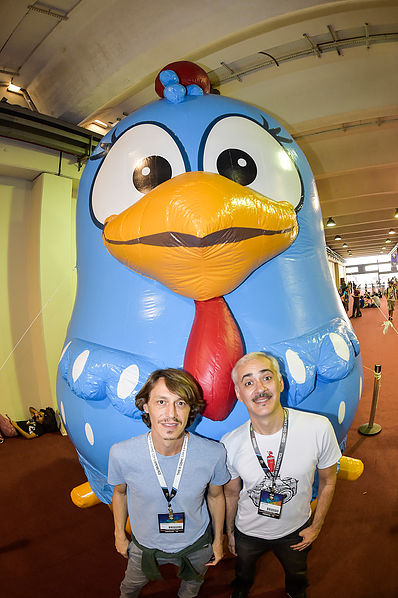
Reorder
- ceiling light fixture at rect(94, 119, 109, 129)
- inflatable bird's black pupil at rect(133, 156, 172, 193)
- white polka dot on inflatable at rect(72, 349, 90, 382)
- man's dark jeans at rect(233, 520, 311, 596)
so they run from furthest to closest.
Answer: ceiling light fixture at rect(94, 119, 109, 129) < inflatable bird's black pupil at rect(133, 156, 172, 193) < white polka dot on inflatable at rect(72, 349, 90, 382) < man's dark jeans at rect(233, 520, 311, 596)

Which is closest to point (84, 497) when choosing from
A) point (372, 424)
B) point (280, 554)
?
point (280, 554)

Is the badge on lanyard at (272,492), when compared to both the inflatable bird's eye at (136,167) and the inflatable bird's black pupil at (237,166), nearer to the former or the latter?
the inflatable bird's black pupil at (237,166)

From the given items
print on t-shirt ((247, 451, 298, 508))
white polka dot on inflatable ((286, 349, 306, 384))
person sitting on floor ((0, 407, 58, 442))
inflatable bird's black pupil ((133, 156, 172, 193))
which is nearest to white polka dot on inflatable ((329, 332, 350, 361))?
white polka dot on inflatable ((286, 349, 306, 384))

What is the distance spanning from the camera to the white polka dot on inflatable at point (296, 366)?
4.83ft

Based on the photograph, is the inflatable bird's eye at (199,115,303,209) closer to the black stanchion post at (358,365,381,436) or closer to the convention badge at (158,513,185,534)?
the convention badge at (158,513,185,534)

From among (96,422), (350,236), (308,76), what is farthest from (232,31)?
(350,236)

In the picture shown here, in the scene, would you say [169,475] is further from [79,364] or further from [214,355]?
[79,364]

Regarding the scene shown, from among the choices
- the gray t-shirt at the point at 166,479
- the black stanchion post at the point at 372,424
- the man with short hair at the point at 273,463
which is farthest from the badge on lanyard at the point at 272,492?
the black stanchion post at the point at 372,424

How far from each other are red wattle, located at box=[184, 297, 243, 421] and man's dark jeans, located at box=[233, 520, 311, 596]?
53cm

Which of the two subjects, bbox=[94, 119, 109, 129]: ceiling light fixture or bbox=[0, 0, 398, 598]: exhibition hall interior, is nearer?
bbox=[0, 0, 398, 598]: exhibition hall interior

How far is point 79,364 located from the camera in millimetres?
1577

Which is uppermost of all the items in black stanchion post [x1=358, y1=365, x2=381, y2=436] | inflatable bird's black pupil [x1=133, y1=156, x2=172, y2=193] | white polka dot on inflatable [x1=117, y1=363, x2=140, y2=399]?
inflatable bird's black pupil [x1=133, y1=156, x2=172, y2=193]

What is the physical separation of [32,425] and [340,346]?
3749 millimetres

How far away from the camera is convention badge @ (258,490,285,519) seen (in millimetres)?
1332
